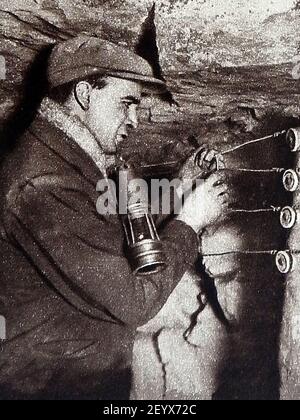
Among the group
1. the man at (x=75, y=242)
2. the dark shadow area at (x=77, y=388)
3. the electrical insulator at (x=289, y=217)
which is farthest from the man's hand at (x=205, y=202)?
the dark shadow area at (x=77, y=388)

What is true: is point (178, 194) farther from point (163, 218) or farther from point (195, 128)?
point (195, 128)

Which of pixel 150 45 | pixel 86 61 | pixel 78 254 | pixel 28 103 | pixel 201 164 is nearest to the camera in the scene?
pixel 78 254

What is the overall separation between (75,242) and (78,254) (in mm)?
40

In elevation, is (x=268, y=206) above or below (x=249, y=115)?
below

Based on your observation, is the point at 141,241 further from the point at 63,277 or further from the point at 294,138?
the point at 294,138

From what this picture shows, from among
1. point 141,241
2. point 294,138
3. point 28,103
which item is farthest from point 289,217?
point 28,103

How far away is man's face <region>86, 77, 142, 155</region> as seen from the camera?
1.78m

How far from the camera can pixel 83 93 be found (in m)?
1.75

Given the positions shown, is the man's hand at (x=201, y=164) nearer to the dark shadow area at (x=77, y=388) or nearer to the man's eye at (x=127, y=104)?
the man's eye at (x=127, y=104)

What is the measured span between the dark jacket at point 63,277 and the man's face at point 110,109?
0.46 feet

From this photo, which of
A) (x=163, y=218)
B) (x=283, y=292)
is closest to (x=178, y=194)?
(x=163, y=218)

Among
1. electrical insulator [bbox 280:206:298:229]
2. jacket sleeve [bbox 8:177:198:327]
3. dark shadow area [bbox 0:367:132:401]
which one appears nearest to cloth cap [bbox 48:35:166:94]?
jacket sleeve [bbox 8:177:198:327]

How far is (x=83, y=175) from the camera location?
1687mm

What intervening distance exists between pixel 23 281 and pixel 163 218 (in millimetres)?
689
